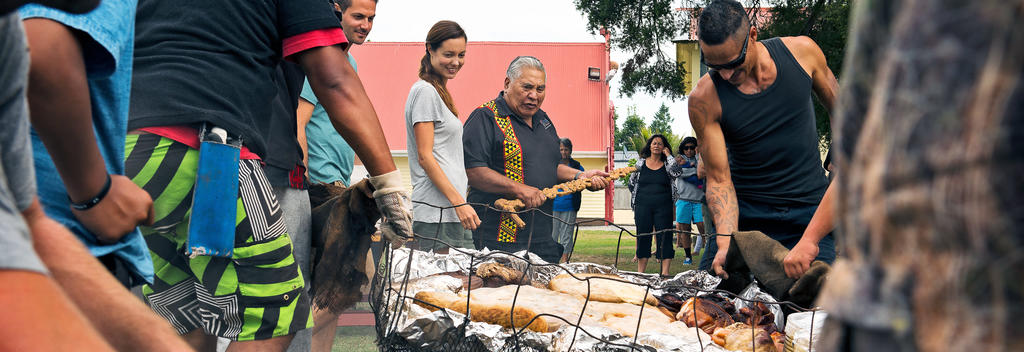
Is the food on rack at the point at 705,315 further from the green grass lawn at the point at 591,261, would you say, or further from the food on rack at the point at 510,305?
the green grass lawn at the point at 591,261

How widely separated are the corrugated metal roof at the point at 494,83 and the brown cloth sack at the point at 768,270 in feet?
53.6

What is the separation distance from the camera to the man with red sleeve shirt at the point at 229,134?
1697 millimetres

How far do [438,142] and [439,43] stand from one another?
19.6 inches

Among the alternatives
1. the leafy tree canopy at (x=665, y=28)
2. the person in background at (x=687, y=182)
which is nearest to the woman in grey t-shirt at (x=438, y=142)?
the person in background at (x=687, y=182)

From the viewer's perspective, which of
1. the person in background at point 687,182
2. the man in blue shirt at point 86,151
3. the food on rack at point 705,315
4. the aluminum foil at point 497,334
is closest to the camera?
the man in blue shirt at point 86,151

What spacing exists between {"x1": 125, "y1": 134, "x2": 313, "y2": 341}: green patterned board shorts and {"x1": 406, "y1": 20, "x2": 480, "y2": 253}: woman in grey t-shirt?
1.79 m

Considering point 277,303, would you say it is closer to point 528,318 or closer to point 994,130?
point 528,318

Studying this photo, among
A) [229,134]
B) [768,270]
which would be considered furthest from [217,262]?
[768,270]

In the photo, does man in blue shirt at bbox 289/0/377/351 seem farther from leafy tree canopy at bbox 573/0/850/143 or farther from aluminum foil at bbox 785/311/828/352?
leafy tree canopy at bbox 573/0/850/143

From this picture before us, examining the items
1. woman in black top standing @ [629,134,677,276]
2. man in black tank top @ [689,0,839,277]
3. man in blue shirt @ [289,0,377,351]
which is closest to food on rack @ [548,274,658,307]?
man in black tank top @ [689,0,839,277]

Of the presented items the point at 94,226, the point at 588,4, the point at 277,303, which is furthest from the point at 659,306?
the point at 588,4

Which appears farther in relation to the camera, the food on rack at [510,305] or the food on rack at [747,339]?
the food on rack at [510,305]

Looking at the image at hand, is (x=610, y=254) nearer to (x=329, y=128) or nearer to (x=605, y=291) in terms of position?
A: (x=329, y=128)

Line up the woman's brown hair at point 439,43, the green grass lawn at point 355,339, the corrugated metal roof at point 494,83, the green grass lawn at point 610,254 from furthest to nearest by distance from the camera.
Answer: the corrugated metal roof at point 494,83, the green grass lawn at point 610,254, the green grass lawn at point 355,339, the woman's brown hair at point 439,43
